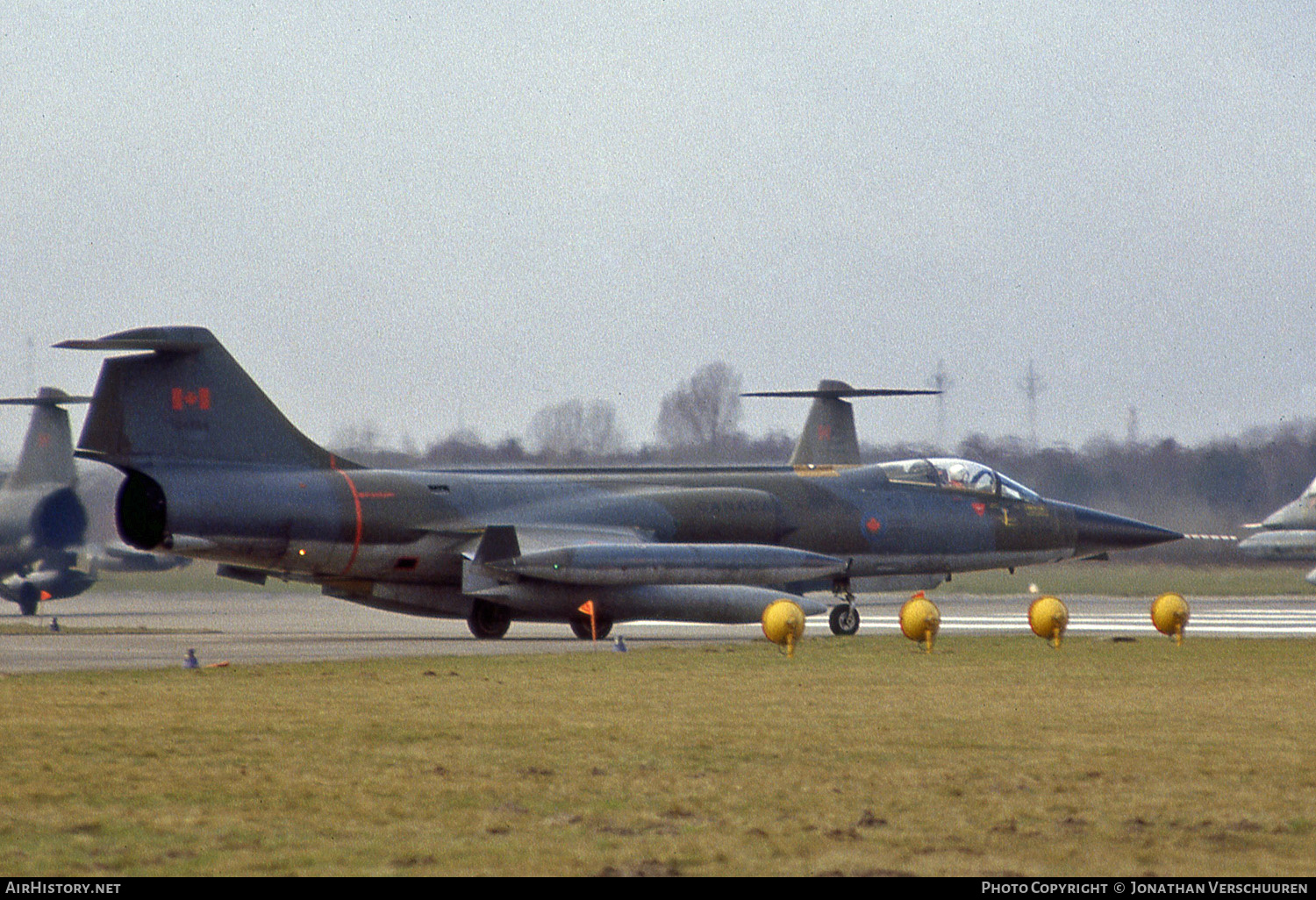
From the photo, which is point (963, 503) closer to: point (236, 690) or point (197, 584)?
point (236, 690)

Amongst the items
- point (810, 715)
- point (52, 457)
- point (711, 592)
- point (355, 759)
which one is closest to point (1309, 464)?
point (711, 592)

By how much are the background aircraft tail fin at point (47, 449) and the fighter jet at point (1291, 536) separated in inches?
1200

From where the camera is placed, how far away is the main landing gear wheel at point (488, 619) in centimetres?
2545

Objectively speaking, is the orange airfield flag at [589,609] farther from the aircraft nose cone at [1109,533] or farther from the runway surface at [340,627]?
the aircraft nose cone at [1109,533]

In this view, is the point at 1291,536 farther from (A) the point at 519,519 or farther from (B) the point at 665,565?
(A) the point at 519,519

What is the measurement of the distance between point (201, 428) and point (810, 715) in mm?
12749

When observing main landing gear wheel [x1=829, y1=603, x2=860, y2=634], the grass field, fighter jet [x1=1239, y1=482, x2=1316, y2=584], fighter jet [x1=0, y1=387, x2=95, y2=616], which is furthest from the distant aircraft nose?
fighter jet [x1=0, y1=387, x2=95, y2=616]

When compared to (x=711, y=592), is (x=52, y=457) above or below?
above

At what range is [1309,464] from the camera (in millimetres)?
48062

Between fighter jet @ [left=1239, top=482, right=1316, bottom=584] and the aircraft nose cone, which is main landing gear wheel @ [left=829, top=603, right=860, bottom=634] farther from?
fighter jet @ [left=1239, top=482, right=1316, bottom=584]

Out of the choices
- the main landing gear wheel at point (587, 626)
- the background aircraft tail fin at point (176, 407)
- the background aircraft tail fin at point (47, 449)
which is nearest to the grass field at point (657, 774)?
the background aircraft tail fin at point (176, 407)

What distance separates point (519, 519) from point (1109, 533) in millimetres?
11436

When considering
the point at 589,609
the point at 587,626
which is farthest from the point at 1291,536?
the point at 589,609

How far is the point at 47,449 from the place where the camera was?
33.0 m
